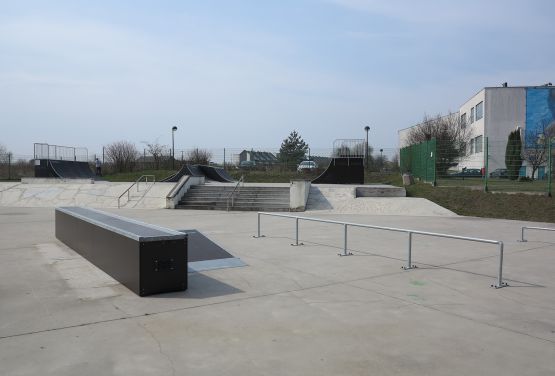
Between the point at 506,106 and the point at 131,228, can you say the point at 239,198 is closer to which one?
the point at 131,228

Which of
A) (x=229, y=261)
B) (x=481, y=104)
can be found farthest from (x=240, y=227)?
(x=481, y=104)

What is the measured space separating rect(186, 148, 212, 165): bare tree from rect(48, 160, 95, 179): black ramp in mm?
8112

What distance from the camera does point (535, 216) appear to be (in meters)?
16.3

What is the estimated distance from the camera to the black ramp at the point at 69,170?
29.3 m

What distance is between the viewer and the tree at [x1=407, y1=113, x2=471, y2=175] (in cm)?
2448

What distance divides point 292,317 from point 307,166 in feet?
93.4

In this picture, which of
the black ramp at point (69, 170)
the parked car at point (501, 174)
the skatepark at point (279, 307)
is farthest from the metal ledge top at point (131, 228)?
the black ramp at point (69, 170)

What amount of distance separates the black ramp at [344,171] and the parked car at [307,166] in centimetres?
621

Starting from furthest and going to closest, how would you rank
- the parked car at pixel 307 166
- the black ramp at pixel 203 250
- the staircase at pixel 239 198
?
the parked car at pixel 307 166
the staircase at pixel 239 198
the black ramp at pixel 203 250

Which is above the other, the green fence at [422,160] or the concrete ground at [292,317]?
the green fence at [422,160]

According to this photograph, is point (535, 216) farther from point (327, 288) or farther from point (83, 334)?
point (83, 334)

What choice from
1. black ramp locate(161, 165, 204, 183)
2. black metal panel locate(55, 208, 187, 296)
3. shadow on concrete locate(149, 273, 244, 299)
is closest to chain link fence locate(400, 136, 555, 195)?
black ramp locate(161, 165, 204, 183)

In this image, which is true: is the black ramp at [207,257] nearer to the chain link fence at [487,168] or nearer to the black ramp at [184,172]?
the chain link fence at [487,168]

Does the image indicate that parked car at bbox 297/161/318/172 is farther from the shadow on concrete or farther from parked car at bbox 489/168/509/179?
the shadow on concrete
